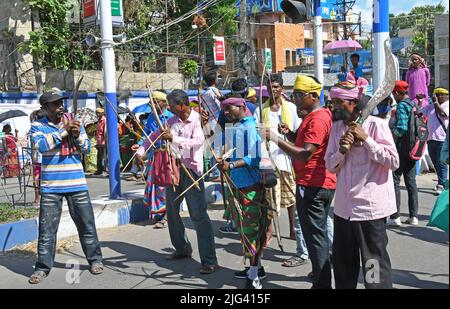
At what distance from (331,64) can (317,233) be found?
96.7 feet

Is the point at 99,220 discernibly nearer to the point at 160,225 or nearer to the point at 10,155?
the point at 160,225

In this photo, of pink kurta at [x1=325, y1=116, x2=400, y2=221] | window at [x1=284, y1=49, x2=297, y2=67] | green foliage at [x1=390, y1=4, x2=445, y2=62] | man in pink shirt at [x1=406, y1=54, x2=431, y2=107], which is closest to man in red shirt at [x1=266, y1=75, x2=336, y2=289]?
pink kurta at [x1=325, y1=116, x2=400, y2=221]

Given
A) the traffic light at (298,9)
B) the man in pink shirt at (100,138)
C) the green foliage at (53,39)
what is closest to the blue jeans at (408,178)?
the traffic light at (298,9)

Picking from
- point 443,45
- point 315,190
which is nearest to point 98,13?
point 315,190

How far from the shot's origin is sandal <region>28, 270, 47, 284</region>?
15.2 feet

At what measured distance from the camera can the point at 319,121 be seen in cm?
→ 362

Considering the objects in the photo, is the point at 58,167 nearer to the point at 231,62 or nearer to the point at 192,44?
the point at 192,44

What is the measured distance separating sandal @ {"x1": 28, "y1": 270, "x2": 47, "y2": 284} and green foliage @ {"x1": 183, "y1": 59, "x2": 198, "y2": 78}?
15582 mm

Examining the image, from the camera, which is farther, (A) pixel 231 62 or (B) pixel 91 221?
(A) pixel 231 62

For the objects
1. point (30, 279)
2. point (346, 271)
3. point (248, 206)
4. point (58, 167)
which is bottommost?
point (30, 279)

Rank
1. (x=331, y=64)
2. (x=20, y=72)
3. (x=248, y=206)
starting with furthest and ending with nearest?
(x=331, y=64) → (x=20, y=72) → (x=248, y=206)

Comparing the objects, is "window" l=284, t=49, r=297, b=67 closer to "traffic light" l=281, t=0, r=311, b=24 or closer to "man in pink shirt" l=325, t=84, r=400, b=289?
"traffic light" l=281, t=0, r=311, b=24

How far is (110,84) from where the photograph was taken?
6.92 metres
